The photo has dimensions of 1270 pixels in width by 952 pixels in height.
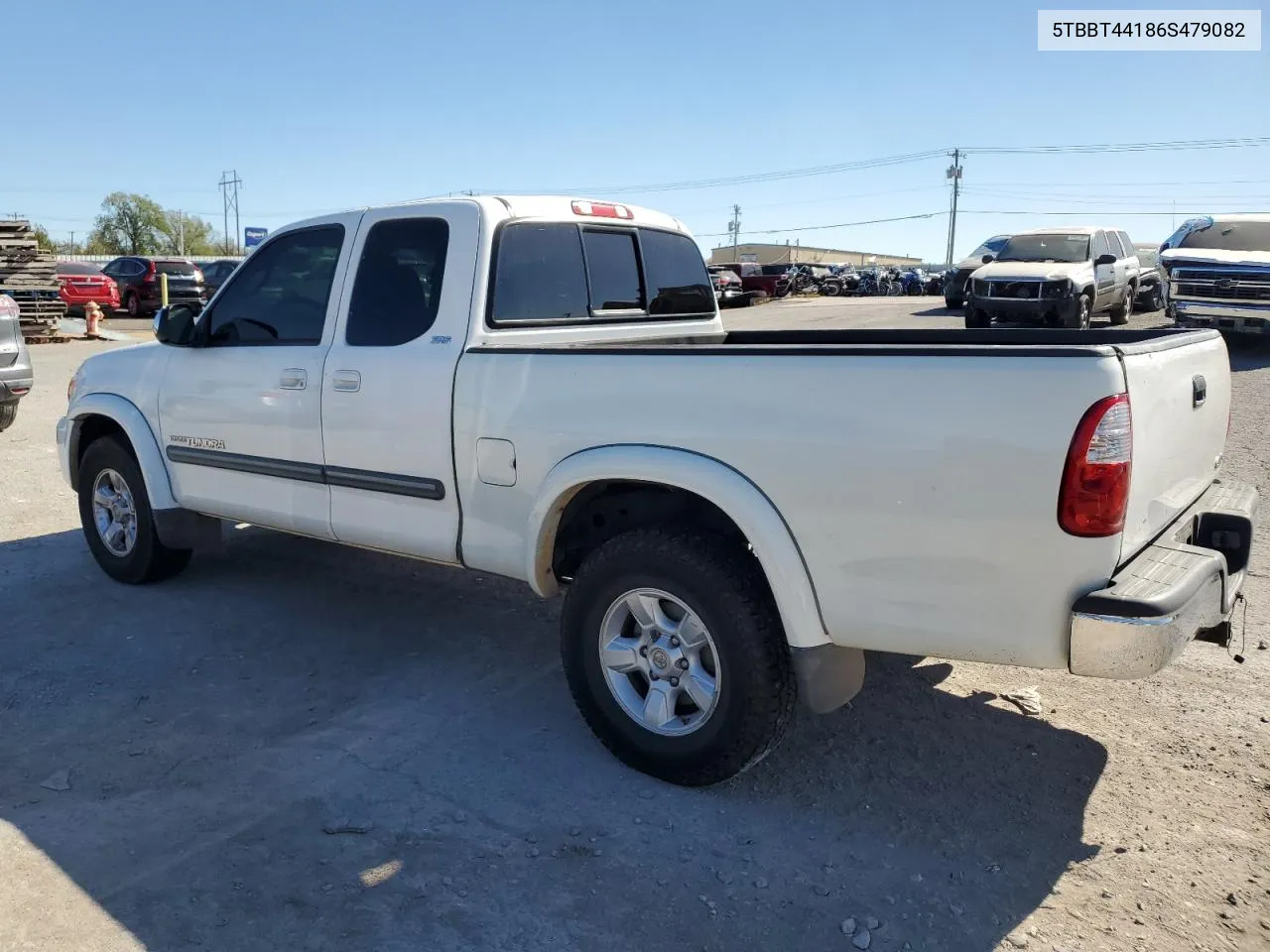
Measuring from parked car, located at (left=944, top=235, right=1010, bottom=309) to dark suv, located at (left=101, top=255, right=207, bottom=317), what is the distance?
18.8m

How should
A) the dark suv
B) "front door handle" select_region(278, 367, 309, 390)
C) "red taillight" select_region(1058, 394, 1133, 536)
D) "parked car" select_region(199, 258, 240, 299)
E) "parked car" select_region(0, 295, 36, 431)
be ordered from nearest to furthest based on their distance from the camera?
"red taillight" select_region(1058, 394, 1133, 536) → "front door handle" select_region(278, 367, 309, 390) → "parked car" select_region(0, 295, 36, 431) → "parked car" select_region(199, 258, 240, 299) → the dark suv

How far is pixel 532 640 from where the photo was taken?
487cm

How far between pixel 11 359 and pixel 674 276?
6994 mm

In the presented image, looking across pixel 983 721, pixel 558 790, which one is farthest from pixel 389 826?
pixel 983 721

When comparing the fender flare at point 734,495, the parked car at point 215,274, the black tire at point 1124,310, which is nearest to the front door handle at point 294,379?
the fender flare at point 734,495

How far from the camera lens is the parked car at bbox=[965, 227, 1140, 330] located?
15.4m

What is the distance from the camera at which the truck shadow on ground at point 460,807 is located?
2822mm

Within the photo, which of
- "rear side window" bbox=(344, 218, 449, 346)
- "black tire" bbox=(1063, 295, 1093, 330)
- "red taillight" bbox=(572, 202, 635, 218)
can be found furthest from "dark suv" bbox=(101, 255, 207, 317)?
"rear side window" bbox=(344, 218, 449, 346)

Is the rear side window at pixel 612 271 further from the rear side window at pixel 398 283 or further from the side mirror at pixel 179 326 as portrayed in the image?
the side mirror at pixel 179 326

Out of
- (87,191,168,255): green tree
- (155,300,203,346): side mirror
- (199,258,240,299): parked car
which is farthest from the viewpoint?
(87,191,168,255): green tree

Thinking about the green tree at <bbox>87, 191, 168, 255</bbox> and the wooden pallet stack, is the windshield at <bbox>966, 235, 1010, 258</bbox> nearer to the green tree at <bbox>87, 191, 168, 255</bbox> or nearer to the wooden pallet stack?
the wooden pallet stack

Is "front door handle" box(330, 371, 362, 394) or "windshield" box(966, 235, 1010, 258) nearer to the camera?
"front door handle" box(330, 371, 362, 394)

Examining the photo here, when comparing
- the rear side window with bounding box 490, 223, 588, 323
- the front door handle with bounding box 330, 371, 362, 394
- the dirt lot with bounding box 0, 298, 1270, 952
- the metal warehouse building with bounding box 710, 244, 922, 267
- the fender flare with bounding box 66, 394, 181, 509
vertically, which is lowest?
the dirt lot with bounding box 0, 298, 1270, 952

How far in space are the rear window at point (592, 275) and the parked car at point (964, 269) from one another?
51.3 feet
